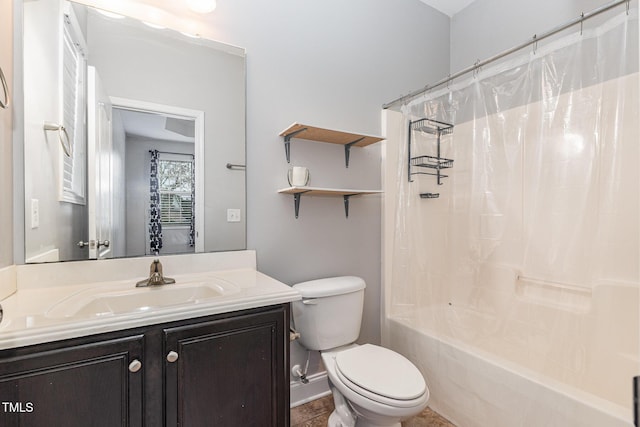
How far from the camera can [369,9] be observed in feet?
7.04

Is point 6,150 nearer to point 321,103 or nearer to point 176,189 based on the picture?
point 176,189

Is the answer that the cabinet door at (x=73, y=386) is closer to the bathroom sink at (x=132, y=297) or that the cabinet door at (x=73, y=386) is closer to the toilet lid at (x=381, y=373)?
the bathroom sink at (x=132, y=297)

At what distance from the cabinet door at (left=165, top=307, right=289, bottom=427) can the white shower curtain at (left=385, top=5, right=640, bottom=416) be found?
1140mm

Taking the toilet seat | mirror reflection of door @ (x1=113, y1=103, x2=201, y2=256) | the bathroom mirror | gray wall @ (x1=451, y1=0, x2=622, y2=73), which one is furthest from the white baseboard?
gray wall @ (x1=451, y1=0, x2=622, y2=73)

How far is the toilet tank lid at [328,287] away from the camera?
1.65 metres

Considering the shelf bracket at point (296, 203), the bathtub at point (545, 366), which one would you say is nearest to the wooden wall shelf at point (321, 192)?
the shelf bracket at point (296, 203)

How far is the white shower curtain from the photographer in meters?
1.35

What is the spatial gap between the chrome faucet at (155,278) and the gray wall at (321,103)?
492 mm

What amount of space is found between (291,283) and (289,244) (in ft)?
0.74

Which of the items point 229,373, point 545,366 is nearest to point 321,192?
point 229,373

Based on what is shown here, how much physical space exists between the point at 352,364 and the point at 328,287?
39 cm

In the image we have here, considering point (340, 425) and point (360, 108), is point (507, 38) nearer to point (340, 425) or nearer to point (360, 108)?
point (360, 108)

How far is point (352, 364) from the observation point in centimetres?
148

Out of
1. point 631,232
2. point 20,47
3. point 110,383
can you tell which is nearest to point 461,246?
point 631,232
